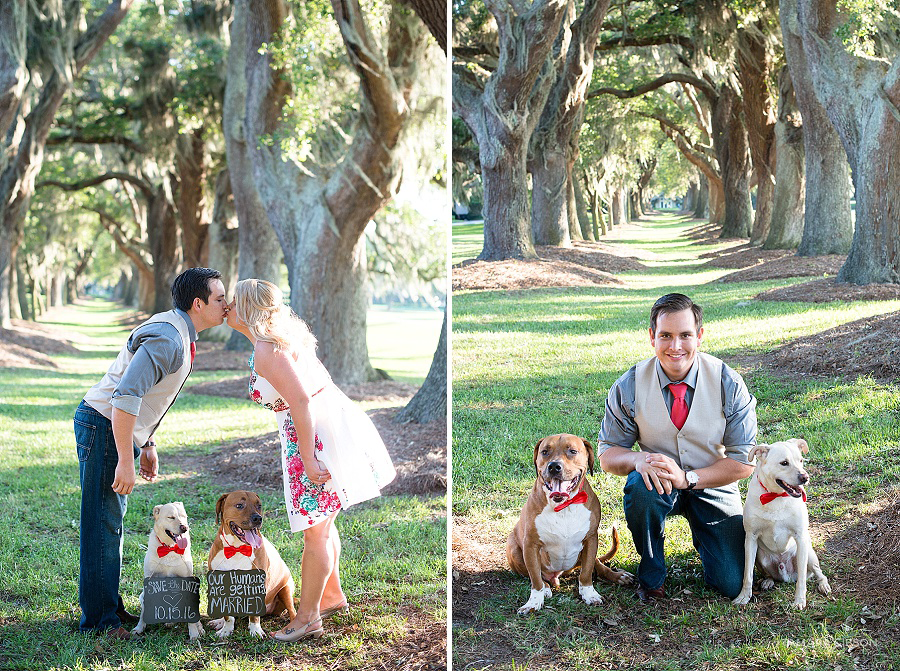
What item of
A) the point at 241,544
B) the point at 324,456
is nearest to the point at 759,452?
the point at 324,456

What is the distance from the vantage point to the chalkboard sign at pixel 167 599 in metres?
3.70

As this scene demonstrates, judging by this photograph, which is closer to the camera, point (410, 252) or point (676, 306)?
point (676, 306)

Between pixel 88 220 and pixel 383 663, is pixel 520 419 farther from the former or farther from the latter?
pixel 88 220

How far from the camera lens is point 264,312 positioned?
3.52 metres

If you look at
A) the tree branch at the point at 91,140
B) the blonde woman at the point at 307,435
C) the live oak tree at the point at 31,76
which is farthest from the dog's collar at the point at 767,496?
the tree branch at the point at 91,140

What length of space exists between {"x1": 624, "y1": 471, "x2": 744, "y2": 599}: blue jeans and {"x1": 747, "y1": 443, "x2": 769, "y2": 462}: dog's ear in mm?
406

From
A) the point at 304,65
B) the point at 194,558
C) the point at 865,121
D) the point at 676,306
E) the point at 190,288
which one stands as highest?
the point at 304,65

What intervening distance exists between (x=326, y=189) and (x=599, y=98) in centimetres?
517

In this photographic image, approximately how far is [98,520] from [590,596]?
7.25 ft

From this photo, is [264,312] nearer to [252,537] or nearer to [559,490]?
[252,537]

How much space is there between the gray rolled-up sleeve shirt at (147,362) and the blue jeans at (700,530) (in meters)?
2.07

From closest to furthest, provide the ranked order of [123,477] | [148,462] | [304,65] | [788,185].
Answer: [123,477]
[148,462]
[788,185]
[304,65]

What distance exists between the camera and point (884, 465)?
13.1 feet

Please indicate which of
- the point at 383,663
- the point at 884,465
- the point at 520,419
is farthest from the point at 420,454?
the point at 884,465
